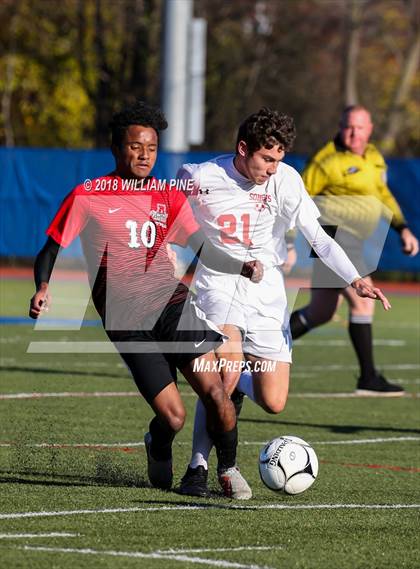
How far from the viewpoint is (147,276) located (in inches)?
276

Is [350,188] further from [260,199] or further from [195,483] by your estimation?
[195,483]

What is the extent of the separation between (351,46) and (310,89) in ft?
13.0

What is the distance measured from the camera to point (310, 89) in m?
37.3

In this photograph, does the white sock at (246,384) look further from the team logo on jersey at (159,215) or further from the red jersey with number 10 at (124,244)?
the team logo on jersey at (159,215)

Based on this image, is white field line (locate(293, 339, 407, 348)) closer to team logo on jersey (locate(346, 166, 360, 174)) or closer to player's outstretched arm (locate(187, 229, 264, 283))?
team logo on jersey (locate(346, 166, 360, 174))

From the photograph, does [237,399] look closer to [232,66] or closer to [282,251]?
[282,251]

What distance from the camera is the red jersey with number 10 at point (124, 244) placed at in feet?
22.8

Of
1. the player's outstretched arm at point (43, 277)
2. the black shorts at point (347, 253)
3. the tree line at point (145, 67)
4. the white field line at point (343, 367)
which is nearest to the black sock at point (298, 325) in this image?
the black shorts at point (347, 253)

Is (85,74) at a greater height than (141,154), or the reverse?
(141,154)

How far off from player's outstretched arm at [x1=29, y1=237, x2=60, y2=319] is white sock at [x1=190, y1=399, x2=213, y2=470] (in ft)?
3.65

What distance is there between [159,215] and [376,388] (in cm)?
514

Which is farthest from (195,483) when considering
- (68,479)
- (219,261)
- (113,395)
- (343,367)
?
(343,367)

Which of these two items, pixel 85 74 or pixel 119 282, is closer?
pixel 119 282

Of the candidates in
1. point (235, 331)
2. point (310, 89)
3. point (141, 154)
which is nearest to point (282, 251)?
point (235, 331)
